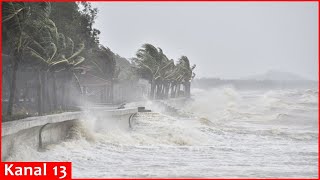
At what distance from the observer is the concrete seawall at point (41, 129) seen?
17.5m

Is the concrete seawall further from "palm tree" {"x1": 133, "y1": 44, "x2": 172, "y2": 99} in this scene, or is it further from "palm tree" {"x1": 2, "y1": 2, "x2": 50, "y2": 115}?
"palm tree" {"x1": 133, "y1": 44, "x2": 172, "y2": 99}

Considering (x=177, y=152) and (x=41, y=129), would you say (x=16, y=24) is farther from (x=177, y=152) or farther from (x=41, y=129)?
(x=177, y=152)

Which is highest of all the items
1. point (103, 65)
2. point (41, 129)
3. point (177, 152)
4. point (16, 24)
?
point (103, 65)

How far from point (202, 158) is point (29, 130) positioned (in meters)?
5.94

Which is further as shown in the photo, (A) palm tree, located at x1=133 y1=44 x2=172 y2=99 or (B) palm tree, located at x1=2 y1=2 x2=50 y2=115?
(A) palm tree, located at x1=133 y1=44 x2=172 y2=99

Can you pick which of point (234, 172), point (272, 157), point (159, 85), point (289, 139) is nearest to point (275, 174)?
point (234, 172)

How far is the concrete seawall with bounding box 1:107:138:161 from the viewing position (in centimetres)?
1747

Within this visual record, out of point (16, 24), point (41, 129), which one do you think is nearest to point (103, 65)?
point (16, 24)

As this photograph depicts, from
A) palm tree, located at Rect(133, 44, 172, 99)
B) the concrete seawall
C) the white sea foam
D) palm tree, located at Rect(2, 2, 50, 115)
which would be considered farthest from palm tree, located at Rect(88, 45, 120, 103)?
palm tree, located at Rect(2, 2, 50, 115)

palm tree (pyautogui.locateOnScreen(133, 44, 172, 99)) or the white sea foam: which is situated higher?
palm tree (pyautogui.locateOnScreen(133, 44, 172, 99))

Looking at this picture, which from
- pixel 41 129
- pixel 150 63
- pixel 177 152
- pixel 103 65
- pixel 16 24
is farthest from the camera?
pixel 150 63

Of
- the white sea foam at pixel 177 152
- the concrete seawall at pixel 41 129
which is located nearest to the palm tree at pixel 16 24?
the concrete seawall at pixel 41 129

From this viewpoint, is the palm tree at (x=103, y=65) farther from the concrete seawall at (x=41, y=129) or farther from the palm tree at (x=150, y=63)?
the concrete seawall at (x=41, y=129)

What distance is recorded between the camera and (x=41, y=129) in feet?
68.1
